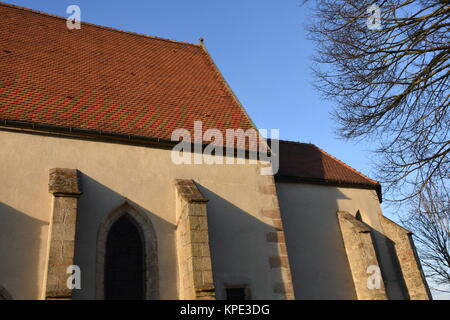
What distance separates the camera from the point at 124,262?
7.68 meters

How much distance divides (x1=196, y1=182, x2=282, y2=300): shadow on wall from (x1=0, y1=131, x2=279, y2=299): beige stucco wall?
0.02 metres

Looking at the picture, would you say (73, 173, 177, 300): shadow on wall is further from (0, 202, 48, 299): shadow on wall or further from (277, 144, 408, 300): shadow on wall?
(277, 144, 408, 300): shadow on wall

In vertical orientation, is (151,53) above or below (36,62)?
above

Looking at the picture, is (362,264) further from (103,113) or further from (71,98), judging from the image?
(71,98)

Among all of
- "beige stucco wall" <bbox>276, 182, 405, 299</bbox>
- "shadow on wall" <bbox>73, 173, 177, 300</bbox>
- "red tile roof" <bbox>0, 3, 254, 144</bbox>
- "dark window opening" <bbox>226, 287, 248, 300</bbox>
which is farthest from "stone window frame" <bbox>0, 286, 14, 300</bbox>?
"beige stucco wall" <bbox>276, 182, 405, 299</bbox>

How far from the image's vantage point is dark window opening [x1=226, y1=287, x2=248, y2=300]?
26.5 feet

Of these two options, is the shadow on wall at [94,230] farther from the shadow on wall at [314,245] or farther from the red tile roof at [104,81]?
the shadow on wall at [314,245]

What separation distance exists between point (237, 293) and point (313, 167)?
19.1ft

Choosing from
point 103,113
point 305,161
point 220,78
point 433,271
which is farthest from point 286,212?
point 433,271

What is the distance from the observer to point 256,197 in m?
9.41

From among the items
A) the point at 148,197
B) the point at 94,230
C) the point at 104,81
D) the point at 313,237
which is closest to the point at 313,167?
the point at 313,237

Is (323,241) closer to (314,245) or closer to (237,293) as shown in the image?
(314,245)

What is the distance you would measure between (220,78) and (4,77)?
6.14 m

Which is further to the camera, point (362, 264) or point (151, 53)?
point (151, 53)
